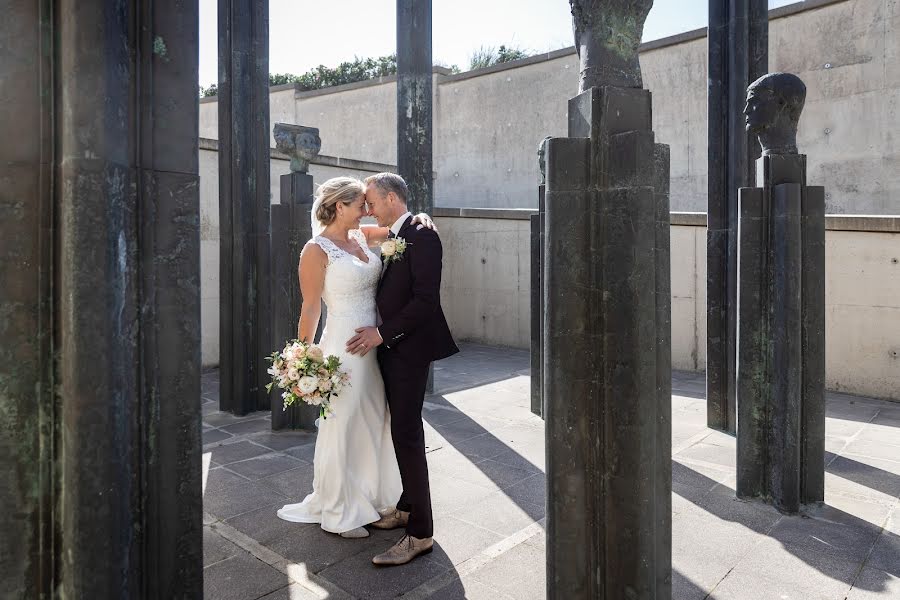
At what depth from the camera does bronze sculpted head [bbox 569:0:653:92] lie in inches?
89.9

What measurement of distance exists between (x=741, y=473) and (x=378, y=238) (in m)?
2.74

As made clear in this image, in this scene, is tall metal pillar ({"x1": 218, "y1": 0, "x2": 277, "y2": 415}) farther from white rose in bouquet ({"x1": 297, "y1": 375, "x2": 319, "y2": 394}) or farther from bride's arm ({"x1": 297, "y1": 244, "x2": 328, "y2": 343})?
white rose in bouquet ({"x1": 297, "y1": 375, "x2": 319, "y2": 394})

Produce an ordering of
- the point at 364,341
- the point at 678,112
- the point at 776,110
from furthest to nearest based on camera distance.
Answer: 1. the point at 678,112
2. the point at 776,110
3. the point at 364,341

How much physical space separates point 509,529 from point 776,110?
9.76ft

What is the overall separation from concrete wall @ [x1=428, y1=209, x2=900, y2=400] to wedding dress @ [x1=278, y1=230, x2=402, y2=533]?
6458 millimetres

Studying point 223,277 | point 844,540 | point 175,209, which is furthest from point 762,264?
point 223,277

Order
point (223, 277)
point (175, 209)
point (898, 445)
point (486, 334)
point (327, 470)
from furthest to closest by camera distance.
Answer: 1. point (486, 334)
2. point (223, 277)
3. point (898, 445)
4. point (327, 470)
5. point (175, 209)

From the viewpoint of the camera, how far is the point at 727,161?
19.1 feet

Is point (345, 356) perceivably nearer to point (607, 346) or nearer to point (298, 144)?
point (607, 346)

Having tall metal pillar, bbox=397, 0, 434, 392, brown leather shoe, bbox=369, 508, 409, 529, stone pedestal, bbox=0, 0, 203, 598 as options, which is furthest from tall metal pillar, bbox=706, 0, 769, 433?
stone pedestal, bbox=0, 0, 203, 598

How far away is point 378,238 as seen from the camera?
12.8ft

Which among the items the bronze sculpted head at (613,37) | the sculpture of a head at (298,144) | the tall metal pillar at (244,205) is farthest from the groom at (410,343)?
the tall metal pillar at (244,205)

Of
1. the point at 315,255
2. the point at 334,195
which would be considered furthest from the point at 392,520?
the point at 334,195

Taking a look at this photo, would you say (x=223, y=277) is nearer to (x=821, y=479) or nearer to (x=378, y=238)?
(x=378, y=238)
